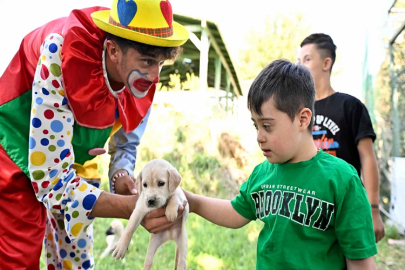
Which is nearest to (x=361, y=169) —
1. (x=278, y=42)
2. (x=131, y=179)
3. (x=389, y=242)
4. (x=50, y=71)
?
(x=131, y=179)

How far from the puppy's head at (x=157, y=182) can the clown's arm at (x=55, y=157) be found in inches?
7.3

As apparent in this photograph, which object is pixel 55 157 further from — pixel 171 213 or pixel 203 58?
pixel 203 58

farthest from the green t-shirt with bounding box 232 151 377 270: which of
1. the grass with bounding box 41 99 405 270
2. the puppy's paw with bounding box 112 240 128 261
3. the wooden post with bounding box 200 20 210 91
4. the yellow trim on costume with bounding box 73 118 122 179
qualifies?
the wooden post with bounding box 200 20 210 91

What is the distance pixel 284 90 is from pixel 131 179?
0.93 meters

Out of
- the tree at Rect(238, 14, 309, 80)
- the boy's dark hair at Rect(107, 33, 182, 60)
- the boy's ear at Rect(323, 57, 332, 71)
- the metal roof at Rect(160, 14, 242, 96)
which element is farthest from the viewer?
the tree at Rect(238, 14, 309, 80)

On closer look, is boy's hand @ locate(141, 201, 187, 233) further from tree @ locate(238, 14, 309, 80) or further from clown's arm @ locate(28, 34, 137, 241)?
tree @ locate(238, 14, 309, 80)

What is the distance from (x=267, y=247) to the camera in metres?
1.45

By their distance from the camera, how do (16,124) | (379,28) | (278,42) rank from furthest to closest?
1. (278,42)
2. (379,28)
3. (16,124)

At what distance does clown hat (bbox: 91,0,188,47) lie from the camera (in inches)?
63.1

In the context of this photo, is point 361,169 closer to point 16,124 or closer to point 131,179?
point 131,179

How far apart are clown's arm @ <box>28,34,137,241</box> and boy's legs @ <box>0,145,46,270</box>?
6.0 inches

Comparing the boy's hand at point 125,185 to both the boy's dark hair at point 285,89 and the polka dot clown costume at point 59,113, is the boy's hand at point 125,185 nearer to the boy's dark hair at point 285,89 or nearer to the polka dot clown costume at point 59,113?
the polka dot clown costume at point 59,113

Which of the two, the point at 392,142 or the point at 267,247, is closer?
Answer: the point at 267,247

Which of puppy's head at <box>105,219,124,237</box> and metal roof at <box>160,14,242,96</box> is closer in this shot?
puppy's head at <box>105,219,124,237</box>
